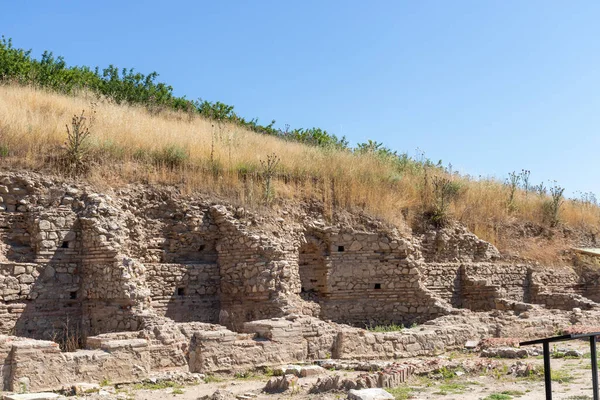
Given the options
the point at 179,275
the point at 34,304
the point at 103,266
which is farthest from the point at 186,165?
the point at 34,304

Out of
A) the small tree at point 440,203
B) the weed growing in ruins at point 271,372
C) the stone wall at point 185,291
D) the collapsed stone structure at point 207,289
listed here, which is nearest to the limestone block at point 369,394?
the weed growing in ruins at point 271,372

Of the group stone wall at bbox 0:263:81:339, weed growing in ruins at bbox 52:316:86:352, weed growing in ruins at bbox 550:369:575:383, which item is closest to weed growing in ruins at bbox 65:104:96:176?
stone wall at bbox 0:263:81:339

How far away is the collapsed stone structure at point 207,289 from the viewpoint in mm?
11031

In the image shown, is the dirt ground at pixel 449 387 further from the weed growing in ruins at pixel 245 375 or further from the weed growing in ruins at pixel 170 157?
the weed growing in ruins at pixel 170 157

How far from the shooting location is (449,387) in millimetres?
9500

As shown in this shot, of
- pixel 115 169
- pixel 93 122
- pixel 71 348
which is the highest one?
pixel 93 122

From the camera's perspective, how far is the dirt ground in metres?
8.96

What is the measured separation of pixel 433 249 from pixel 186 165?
6583 millimetres

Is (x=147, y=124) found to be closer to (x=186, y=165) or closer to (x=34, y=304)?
(x=186, y=165)

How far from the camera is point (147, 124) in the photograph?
56.9 ft


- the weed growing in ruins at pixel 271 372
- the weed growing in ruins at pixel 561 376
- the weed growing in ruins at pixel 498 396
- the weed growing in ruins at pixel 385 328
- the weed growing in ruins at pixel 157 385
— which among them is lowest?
the weed growing in ruins at pixel 157 385

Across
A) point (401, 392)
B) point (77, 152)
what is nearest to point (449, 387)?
point (401, 392)

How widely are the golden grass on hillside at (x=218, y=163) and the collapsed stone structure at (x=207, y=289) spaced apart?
2.03 ft

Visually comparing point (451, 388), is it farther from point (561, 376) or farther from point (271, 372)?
point (271, 372)
